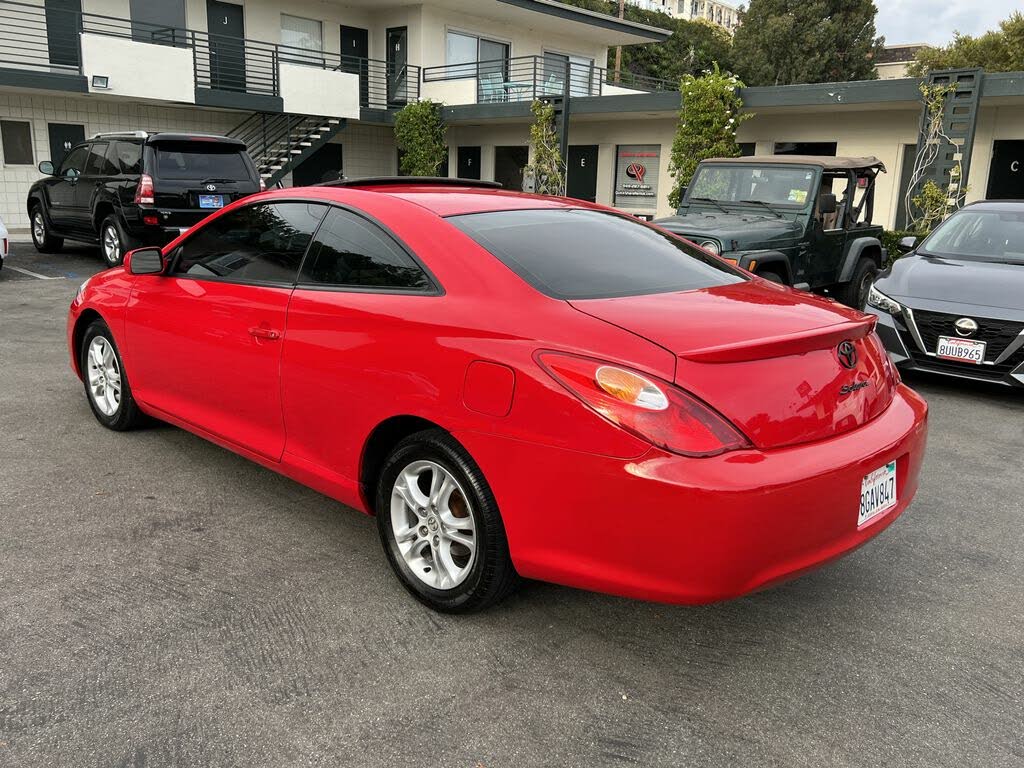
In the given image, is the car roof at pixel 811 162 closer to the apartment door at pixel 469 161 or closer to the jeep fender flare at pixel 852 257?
the jeep fender flare at pixel 852 257

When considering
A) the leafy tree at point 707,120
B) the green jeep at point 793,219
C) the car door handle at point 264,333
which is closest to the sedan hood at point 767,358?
the car door handle at point 264,333

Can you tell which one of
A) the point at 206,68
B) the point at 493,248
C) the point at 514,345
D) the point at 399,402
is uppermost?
the point at 206,68

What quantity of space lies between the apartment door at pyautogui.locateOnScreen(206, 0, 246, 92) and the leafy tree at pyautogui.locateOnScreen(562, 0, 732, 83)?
32.9m

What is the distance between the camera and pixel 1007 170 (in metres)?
17.4

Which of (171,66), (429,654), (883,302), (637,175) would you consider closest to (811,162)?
(883,302)

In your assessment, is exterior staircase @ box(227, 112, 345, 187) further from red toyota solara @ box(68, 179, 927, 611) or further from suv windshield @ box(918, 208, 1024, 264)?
red toyota solara @ box(68, 179, 927, 611)

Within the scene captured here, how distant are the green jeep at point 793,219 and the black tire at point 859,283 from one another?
1 centimetres

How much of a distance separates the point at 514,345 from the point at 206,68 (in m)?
21.7

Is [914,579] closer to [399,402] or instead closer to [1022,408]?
[399,402]

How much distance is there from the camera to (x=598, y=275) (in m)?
3.18

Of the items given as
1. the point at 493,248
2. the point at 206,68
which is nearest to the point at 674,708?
the point at 493,248

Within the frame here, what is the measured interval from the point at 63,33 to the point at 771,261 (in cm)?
1826

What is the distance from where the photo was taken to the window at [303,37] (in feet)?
77.1

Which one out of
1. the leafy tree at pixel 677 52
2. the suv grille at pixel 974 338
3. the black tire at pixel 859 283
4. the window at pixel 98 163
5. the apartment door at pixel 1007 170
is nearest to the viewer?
the suv grille at pixel 974 338
